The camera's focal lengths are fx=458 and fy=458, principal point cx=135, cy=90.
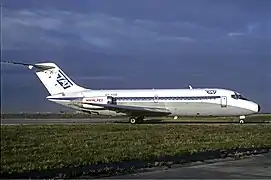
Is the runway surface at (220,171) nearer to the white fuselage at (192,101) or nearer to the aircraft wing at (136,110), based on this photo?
the white fuselage at (192,101)

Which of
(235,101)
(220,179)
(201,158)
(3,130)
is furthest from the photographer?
(235,101)

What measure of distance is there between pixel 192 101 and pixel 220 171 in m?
31.1

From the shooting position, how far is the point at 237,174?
10422 mm

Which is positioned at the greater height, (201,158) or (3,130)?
(3,130)

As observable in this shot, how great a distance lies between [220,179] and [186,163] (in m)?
3.11

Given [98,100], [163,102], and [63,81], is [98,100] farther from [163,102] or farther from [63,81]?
[163,102]

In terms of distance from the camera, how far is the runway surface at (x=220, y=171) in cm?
993

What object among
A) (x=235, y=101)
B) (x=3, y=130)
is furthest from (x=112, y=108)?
(x=3, y=130)

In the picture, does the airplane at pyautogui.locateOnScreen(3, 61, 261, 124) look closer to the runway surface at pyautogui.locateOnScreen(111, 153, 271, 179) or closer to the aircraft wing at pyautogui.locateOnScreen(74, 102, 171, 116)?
the aircraft wing at pyautogui.locateOnScreen(74, 102, 171, 116)

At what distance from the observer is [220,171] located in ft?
36.0

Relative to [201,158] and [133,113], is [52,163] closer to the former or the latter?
[201,158]

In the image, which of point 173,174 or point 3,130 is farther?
point 173,174

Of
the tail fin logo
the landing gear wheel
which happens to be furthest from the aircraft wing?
the tail fin logo

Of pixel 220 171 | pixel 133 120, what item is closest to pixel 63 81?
pixel 133 120
